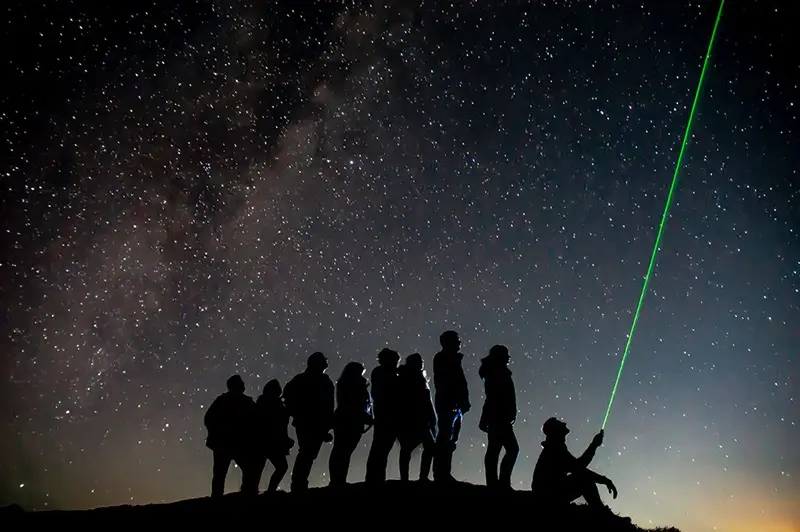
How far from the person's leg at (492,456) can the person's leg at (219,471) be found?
11.6ft

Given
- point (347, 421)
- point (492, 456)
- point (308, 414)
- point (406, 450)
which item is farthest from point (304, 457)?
point (492, 456)

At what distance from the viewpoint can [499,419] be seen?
638cm

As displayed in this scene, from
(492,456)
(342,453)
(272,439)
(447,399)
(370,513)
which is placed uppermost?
(447,399)

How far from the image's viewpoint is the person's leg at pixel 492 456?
638 cm

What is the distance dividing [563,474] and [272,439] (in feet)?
12.7

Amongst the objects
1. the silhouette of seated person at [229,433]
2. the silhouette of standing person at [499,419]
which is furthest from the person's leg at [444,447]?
the silhouette of seated person at [229,433]

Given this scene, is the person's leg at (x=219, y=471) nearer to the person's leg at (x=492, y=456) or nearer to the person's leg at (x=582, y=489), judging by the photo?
the person's leg at (x=492, y=456)

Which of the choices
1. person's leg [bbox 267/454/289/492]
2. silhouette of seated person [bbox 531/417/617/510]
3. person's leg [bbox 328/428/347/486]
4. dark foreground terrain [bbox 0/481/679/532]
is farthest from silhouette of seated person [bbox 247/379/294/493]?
silhouette of seated person [bbox 531/417/617/510]

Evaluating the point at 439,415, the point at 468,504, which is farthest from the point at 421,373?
the point at 468,504

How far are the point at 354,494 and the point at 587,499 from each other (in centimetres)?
277

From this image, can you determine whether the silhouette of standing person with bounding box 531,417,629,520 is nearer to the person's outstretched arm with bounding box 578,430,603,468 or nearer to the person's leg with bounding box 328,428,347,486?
the person's outstretched arm with bounding box 578,430,603,468

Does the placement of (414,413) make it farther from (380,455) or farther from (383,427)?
(380,455)

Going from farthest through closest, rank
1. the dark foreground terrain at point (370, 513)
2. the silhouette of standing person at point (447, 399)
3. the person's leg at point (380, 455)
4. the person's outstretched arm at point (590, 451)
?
the silhouette of standing person at point (447, 399), the person's leg at point (380, 455), the person's outstretched arm at point (590, 451), the dark foreground terrain at point (370, 513)

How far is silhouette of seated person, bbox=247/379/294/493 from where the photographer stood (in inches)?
273
